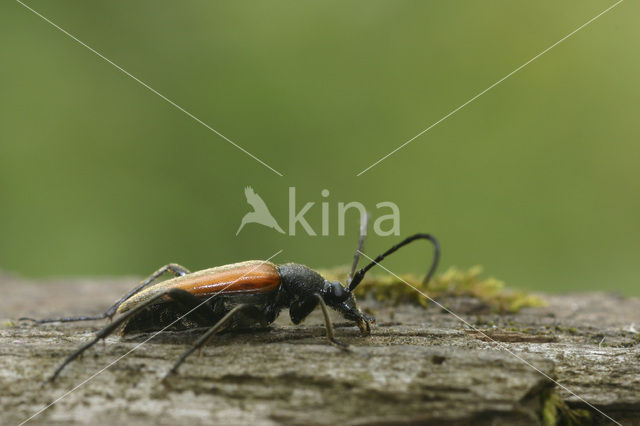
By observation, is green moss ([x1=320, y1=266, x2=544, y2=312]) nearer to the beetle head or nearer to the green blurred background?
the beetle head

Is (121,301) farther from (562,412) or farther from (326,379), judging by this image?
(562,412)

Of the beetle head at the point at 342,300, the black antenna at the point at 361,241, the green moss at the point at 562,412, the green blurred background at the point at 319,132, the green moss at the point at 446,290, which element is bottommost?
the green moss at the point at 562,412

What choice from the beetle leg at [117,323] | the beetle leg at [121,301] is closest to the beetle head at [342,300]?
the beetle leg at [117,323]

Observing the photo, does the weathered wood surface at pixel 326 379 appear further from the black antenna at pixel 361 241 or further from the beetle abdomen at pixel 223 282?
the black antenna at pixel 361 241

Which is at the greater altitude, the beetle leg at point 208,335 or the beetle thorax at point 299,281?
the beetle thorax at point 299,281

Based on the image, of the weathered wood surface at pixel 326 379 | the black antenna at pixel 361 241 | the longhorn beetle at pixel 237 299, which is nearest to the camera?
the weathered wood surface at pixel 326 379

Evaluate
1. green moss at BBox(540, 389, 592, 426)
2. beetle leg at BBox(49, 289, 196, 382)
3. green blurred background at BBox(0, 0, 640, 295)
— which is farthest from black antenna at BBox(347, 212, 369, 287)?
green blurred background at BBox(0, 0, 640, 295)

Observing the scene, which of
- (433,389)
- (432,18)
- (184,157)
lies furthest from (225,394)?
(432,18)
